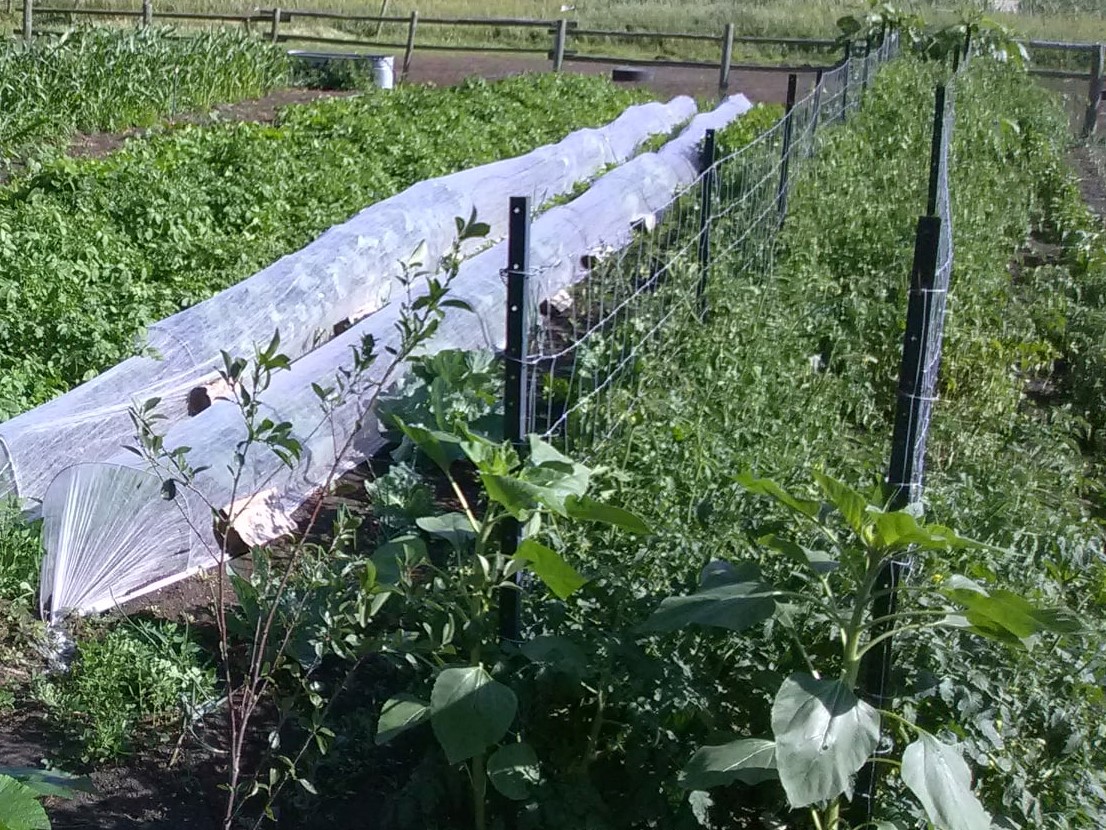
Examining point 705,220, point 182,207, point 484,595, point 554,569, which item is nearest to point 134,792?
point 484,595

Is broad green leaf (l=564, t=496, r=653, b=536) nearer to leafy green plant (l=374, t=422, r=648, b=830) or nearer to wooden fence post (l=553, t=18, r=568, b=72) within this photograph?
leafy green plant (l=374, t=422, r=648, b=830)

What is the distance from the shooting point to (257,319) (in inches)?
216

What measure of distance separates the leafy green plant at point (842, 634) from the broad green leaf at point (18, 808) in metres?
1.20

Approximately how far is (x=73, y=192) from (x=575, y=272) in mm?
3229

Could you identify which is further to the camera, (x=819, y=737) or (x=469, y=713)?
(x=469, y=713)

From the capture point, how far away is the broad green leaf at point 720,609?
93.0 inches

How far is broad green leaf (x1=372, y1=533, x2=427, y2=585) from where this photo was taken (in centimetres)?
268

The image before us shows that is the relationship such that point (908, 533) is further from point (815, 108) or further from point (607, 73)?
point (607, 73)

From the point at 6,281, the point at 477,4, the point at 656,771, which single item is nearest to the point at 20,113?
the point at 6,281

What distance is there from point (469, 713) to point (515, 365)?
85 cm

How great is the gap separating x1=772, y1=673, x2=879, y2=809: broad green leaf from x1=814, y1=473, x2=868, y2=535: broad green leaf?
32cm

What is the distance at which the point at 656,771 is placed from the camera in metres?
2.63

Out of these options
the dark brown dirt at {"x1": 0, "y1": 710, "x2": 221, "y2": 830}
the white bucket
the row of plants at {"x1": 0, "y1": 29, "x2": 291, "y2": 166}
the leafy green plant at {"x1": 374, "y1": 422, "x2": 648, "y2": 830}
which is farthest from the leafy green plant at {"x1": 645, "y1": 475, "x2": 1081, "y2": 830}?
the white bucket

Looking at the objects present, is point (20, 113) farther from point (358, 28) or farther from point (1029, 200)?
point (358, 28)
